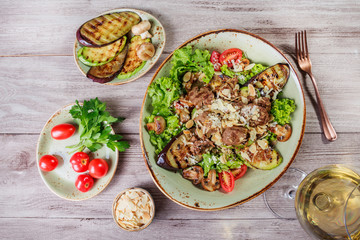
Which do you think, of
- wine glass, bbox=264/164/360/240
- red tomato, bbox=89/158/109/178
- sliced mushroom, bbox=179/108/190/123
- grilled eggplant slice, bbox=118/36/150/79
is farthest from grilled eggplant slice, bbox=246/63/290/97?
red tomato, bbox=89/158/109/178

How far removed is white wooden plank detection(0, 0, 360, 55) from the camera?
113 inches

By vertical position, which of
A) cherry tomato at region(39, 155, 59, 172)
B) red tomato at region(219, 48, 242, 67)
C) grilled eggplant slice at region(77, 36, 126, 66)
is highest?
red tomato at region(219, 48, 242, 67)

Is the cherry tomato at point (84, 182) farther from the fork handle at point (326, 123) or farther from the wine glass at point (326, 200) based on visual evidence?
the fork handle at point (326, 123)

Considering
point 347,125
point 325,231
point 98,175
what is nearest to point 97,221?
point 98,175

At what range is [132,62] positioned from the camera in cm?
284

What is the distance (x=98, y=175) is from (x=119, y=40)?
1453 millimetres

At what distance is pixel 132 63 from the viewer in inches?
112

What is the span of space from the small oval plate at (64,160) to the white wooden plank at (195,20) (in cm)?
83

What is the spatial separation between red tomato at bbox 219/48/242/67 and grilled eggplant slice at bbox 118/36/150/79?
84cm

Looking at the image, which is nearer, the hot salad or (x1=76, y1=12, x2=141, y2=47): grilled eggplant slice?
the hot salad

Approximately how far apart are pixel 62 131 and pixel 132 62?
1.04 meters

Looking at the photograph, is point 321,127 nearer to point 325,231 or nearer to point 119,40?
point 325,231

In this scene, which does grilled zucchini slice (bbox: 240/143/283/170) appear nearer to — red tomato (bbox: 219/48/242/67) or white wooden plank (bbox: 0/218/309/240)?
white wooden plank (bbox: 0/218/309/240)

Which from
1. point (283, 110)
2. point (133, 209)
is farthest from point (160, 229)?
point (283, 110)
